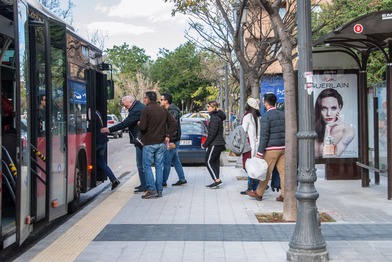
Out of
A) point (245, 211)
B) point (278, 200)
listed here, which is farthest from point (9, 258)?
point (278, 200)

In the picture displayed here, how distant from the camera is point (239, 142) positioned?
11023 millimetres

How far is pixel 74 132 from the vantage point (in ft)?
30.3

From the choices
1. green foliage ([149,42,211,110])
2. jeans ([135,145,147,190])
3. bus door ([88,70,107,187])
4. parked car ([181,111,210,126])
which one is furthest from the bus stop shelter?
green foliage ([149,42,211,110])

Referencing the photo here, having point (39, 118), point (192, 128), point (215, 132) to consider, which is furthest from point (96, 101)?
point (192, 128)

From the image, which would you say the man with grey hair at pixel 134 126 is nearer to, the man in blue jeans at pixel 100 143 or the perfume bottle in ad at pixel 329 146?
the man in blue jeans at pixel 100 143

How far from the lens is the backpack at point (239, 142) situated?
10984 millimetres

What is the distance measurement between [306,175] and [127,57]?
364 ft

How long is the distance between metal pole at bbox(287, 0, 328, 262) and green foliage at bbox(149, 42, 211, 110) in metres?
71.9

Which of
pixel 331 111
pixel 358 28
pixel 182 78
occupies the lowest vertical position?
pixel 331 111

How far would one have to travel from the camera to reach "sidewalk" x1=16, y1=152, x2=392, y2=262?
257 inches

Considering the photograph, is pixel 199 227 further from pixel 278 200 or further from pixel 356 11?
pixel 356 11

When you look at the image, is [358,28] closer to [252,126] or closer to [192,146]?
[252,126]

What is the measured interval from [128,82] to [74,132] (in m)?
74.6

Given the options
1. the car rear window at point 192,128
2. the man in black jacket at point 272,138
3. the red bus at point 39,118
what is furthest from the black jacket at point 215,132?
the car rear window at point 192,128
